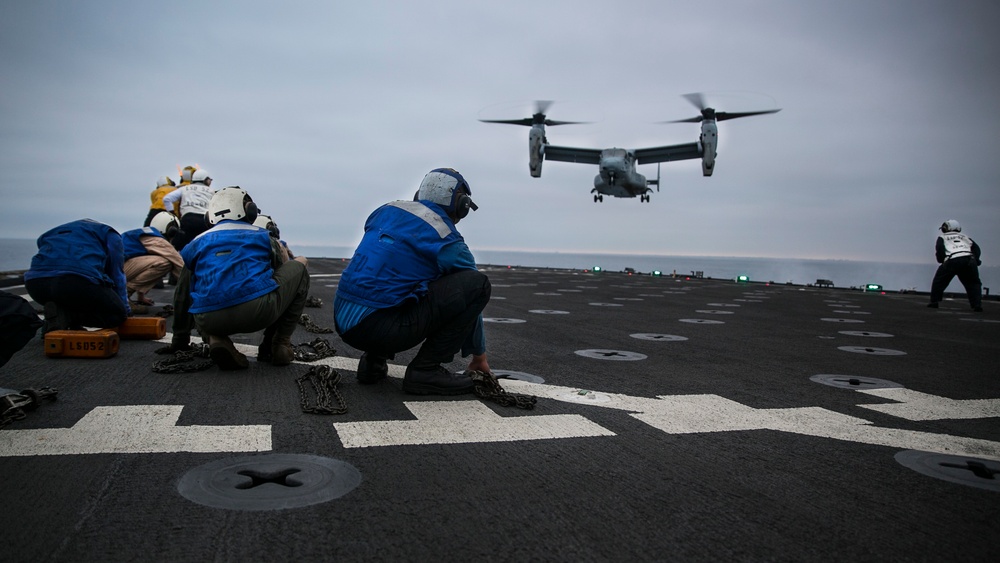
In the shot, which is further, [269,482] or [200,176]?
[200,176]

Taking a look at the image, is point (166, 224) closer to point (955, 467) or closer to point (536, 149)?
point (955, 467)

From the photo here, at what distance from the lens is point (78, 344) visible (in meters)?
5.11

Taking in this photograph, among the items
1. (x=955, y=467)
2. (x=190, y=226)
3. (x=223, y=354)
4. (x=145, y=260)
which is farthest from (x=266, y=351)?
(x=190, y=226)

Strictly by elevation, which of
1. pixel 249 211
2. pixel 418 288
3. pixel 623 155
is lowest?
pixel 418 288

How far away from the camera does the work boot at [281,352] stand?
514 cm

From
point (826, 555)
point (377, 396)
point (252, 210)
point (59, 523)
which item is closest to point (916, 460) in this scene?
point (826, 555)

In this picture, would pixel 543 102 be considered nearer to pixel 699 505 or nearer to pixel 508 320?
pixel 508 320

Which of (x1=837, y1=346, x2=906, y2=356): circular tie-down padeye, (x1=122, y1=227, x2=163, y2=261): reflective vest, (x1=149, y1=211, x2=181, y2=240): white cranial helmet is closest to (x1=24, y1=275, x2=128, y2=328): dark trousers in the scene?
(x1=122, y1=227, x2=163, y2=261): reflective vest

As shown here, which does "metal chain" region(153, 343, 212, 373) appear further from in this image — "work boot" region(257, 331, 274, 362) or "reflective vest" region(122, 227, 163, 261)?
"reflective vest" region(122, 227, 163, 261)

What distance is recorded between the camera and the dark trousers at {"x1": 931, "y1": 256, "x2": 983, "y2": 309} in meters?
14.6

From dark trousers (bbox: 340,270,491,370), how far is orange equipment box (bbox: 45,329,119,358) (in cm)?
243

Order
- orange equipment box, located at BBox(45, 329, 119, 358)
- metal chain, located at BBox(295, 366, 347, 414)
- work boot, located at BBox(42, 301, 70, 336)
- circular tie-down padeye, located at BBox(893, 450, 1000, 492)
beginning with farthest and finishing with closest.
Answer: work boot, located at BBox(42, 301, 70, 336) → orange equipment box, located at BBox(45, 329, 119, 358) → metal chain, located at BBox(295, 366, 347, 414) → circular tie-down padeye, located at BBox(893, 450, 1000, 492)

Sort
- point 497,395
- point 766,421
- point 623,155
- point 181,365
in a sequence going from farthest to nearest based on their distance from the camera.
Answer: point 623,155
point 181,365
point 497,395
point 766,421

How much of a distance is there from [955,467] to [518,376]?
289 cm
